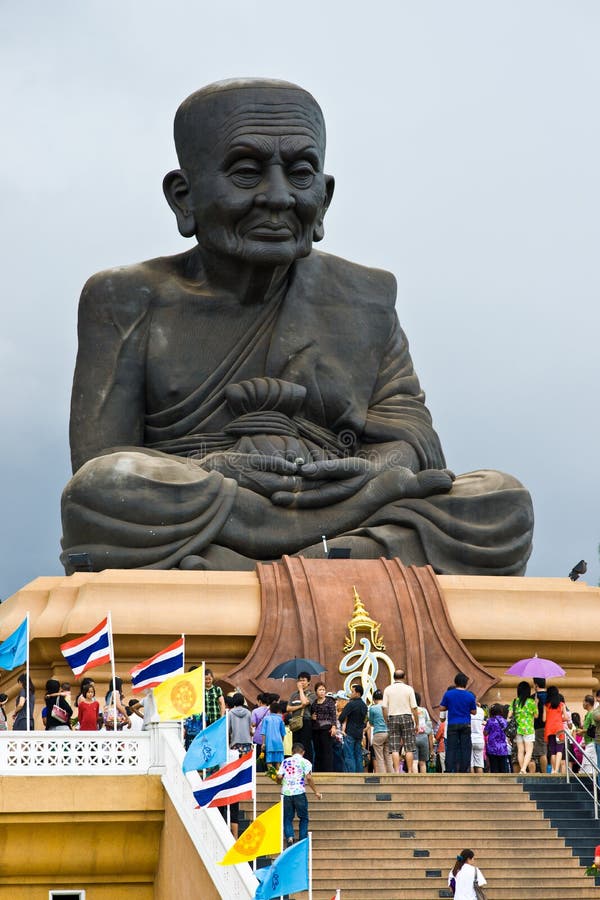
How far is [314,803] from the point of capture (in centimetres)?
1725

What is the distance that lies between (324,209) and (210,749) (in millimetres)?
10578

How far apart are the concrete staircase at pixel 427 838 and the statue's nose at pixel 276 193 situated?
808 centimetres

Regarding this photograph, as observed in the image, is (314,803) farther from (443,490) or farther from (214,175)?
(214,175)

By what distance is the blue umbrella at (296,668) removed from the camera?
20047 mm

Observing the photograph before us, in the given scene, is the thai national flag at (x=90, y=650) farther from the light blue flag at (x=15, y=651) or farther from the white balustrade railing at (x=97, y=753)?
the white balustrade railing at (x=97, y=753)

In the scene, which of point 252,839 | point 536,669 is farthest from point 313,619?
point 252,839

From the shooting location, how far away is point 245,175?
2420 cm

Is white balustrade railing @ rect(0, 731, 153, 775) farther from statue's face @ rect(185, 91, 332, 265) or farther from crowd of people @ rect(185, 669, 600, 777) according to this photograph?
statue's face @ rect(185, 91, 332, 265)

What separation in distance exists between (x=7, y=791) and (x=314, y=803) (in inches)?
94.8

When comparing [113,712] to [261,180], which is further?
[261,180]

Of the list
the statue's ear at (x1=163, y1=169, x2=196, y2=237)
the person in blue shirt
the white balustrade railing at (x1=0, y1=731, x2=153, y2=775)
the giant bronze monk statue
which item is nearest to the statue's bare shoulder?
the giant bronze monk statue

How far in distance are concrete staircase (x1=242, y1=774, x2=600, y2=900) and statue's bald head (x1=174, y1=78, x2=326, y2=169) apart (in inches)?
351

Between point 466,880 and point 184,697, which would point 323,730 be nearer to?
point 184,697

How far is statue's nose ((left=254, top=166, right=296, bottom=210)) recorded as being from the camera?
23938 mm
